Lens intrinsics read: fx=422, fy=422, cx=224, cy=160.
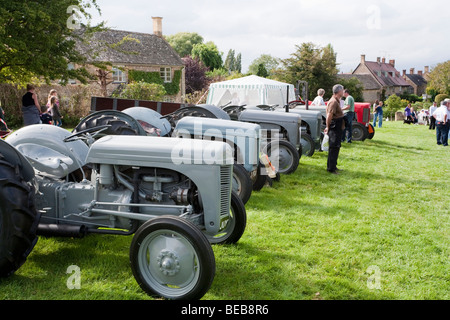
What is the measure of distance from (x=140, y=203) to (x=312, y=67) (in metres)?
32.6

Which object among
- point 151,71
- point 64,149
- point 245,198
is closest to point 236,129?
point 245,198

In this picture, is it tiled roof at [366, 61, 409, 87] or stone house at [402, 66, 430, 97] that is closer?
tiled roof at [366, 61, 409, 87]

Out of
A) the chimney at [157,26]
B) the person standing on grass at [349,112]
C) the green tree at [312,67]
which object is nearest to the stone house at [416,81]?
Answer: the green tree at [312,67]

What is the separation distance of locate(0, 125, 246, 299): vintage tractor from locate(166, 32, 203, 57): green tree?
7387cm

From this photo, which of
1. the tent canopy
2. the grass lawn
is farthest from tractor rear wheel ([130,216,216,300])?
the tent canopy

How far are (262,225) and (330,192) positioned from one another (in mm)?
2312

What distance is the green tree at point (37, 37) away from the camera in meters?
10.7

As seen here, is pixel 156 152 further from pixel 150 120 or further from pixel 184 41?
pixel 184 41

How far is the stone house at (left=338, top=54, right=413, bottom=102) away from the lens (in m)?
65.9

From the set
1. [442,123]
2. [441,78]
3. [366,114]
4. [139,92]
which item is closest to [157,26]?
[139,92]

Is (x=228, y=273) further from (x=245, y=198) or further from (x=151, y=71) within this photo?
(x=151, y=71)

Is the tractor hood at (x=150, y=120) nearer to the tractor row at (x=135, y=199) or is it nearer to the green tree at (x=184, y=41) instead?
the tractor row at (x=135, y=199)

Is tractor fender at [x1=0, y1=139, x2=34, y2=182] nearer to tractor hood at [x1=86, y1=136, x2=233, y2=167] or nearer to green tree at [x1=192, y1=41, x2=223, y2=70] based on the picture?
tractor hood at [x1=86, y1=136, x2=233, y2=167]

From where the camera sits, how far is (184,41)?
76.5m
